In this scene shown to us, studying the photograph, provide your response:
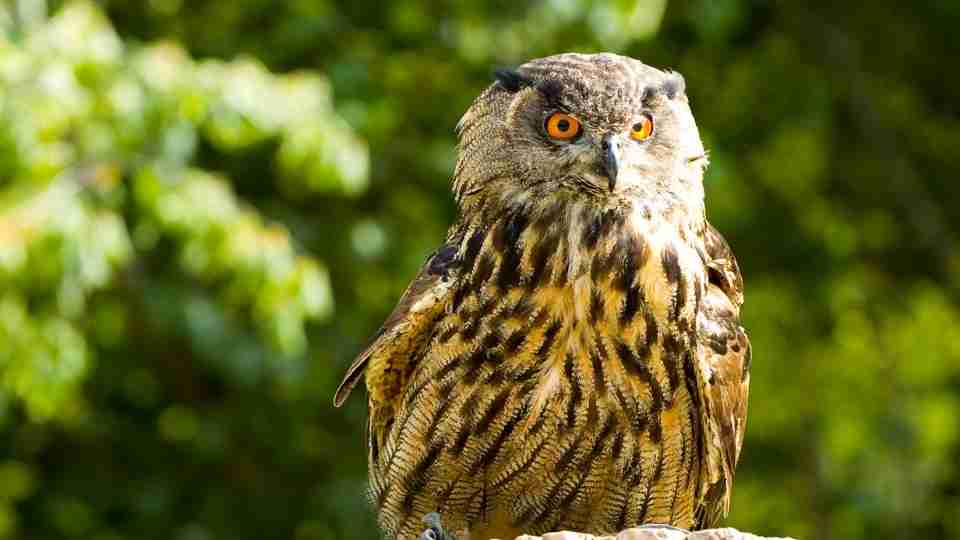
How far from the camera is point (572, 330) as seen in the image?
10.9 feet

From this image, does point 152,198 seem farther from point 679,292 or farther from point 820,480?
point 820,480

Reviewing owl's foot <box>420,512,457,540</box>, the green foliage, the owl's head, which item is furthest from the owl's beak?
the green foliage

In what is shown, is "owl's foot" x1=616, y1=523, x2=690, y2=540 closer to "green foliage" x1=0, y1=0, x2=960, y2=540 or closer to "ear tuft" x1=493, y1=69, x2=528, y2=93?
"ear tuft" x1=493, y1=69, x2=528, y2=93

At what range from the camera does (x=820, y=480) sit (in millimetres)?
7906

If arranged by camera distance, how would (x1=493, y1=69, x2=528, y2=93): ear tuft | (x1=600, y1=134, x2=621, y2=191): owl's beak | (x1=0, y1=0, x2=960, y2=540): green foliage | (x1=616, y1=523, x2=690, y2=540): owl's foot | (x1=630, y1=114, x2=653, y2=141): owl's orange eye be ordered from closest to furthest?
1. (x1=616, y1=523, x2=690, y2=540): owl's foot
2. (x1=600, y1=134, x2=621, y2=191): owl's beak
3. (x1=630, y1=114, x2=653, y2=141): owl's orange eye
4. (x1=493, y1=69, x2=528, y2=93): ear tuft
5. (x1=0, y1=0, x2=960, y2=540): green foliage

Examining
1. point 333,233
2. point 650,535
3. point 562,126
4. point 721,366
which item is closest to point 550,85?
point 562,126

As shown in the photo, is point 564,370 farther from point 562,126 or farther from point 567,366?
point 562,126

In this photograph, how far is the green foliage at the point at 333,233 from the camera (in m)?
5.23

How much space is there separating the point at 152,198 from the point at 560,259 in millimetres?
2291

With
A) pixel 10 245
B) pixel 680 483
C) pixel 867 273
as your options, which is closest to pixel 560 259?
pixel 680 483

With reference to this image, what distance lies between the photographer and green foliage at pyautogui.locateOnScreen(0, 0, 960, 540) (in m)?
5.23

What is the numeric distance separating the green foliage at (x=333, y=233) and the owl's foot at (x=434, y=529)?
1902 millimetres

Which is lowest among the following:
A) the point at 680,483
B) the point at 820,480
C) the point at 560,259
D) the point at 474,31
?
the point at 680,483

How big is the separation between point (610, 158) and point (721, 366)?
49 cm
